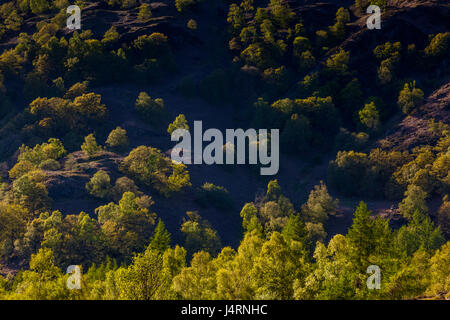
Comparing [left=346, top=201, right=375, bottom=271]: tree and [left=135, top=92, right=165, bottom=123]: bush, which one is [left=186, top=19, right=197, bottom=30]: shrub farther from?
[left=346, top=201, right=375, bottom=271]: tree

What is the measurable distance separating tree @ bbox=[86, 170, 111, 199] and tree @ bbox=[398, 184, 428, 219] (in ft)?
189

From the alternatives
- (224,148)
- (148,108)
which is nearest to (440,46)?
(224,148)

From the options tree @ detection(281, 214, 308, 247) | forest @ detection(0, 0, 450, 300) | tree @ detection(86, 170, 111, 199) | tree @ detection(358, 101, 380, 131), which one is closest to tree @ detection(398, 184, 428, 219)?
forest @ detection(0, 0, 450, 300)

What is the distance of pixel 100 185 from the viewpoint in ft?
316

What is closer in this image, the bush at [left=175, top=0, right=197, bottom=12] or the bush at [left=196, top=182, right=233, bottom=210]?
the bush at [left=196, top=182, right=233, bottom=210]

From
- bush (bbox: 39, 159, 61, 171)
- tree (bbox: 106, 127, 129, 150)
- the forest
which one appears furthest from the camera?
tree (bbox: 106, 127, 129, 150)

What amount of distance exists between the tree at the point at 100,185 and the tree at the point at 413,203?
57546mm

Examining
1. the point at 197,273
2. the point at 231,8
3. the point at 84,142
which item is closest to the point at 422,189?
the point at 197,273

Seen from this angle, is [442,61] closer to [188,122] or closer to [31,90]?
Answer: [188,122]
